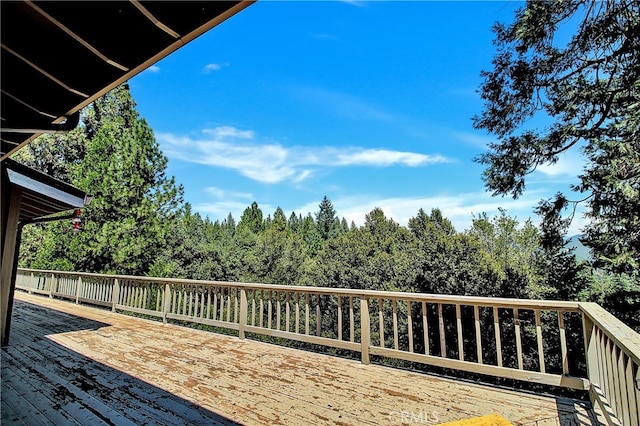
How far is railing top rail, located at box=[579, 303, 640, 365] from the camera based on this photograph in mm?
1476

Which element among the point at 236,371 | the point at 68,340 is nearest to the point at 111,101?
the point at 68,340

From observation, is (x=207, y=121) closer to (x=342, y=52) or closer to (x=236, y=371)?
(x=342, y=52)

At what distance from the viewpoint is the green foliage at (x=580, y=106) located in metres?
5.95

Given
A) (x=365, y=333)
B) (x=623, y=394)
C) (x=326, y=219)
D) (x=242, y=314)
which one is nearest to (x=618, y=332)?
(x=623, y=394)

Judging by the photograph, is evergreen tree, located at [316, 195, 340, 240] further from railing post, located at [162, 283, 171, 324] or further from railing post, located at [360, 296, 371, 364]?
railing post, located at [360, 296, 371, 364]

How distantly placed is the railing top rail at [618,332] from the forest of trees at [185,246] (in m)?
5.77

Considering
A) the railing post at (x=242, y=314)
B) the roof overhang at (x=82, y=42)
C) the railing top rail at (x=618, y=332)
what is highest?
the roof overhang at (x=82, y=42)

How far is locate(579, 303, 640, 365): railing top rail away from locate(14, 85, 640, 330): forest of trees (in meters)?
5.77

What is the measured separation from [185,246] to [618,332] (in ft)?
65.9

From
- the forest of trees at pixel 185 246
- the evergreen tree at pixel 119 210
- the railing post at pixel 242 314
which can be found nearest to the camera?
the railing post at pixel 242 314

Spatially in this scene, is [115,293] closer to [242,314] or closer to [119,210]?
Result: [242,314]

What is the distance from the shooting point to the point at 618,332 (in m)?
1.83

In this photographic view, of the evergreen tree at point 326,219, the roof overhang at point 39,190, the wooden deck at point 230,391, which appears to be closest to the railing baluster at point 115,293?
the roof overhang at point 39,190

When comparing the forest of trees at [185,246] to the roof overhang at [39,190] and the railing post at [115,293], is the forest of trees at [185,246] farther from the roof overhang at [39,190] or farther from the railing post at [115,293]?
the roof overhang at [39,190]
